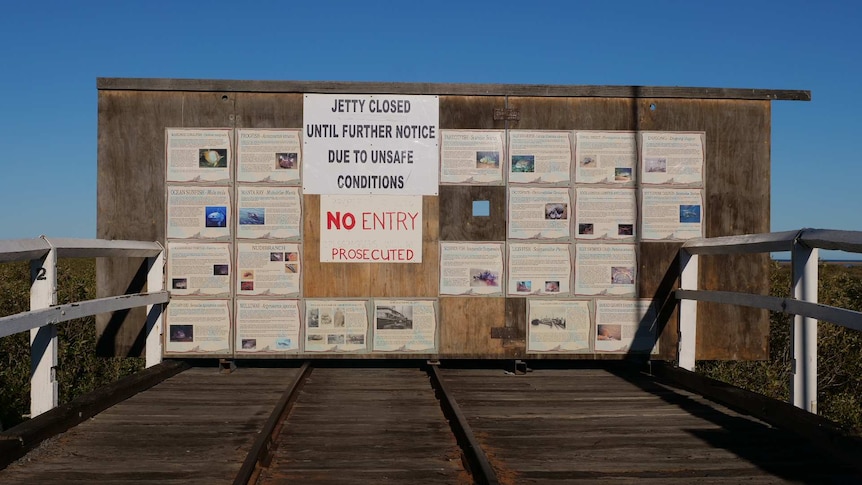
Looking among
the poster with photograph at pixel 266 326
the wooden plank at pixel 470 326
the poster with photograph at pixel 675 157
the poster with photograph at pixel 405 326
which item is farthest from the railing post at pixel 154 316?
the poster with photograph at pixel 675 157

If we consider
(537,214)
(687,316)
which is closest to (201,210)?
(537,214)

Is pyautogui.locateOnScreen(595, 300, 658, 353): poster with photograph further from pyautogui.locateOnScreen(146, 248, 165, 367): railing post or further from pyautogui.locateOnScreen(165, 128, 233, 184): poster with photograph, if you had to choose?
pyautogui.locateOnScreen(146, 248, 165, 367): railing post

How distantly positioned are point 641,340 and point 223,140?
5.39 meters

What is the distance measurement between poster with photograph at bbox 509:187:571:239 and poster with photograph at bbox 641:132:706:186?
1.13m

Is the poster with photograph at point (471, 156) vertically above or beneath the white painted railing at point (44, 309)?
above

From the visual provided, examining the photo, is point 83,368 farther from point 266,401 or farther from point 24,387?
point 266,401

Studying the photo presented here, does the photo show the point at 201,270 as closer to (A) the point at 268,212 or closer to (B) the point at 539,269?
(A) the point at 268,212

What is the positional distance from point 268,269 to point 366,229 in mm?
1223

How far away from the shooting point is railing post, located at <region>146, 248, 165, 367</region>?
847 centimetres

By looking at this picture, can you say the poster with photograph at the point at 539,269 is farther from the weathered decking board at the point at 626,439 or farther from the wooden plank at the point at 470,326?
the weathered decking board at the point at 626,439

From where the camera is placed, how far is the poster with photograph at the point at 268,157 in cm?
876

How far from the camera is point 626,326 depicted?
8.90 meters

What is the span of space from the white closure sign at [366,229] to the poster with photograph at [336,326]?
524 mm

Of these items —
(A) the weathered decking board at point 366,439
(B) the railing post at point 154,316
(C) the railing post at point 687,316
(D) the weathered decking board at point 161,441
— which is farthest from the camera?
(C) the railing post at point 687,316
